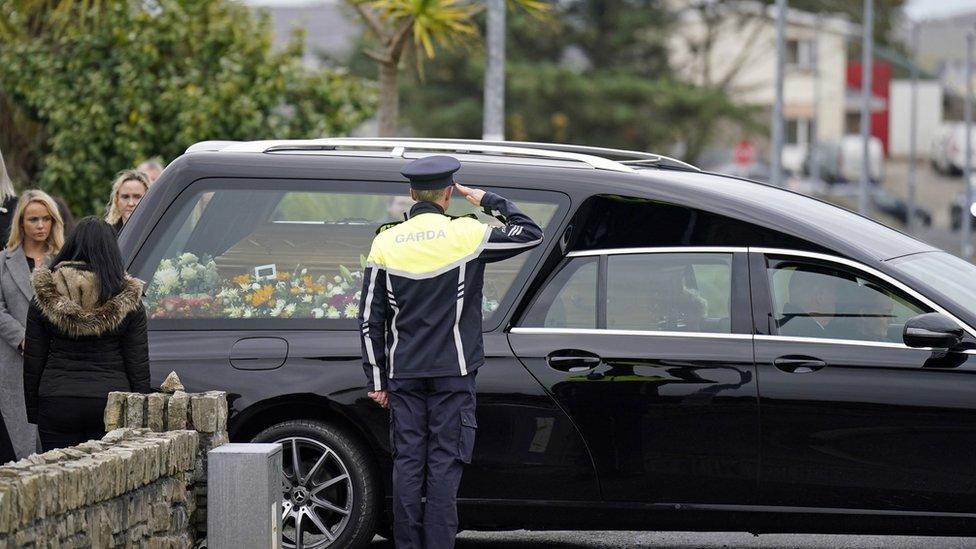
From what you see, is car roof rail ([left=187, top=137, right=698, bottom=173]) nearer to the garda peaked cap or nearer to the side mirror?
the garda peaked cap

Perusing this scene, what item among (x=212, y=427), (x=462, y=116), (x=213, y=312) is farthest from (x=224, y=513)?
(x=462, y=116)

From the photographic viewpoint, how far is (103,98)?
1599cm

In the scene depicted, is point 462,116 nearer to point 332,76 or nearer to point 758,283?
point 332,76

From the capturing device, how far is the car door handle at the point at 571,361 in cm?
652

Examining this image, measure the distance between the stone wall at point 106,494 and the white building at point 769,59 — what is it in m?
44.8

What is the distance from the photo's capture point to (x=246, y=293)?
6820 mm

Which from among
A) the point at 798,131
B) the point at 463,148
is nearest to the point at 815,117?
the point at 798,131

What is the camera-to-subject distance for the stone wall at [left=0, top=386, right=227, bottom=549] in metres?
4.93

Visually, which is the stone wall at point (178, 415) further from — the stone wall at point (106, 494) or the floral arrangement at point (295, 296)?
the floral arrangement at point (295, 296)

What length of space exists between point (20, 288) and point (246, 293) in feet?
5.52

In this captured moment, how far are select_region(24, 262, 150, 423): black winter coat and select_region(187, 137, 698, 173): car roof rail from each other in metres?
0.77

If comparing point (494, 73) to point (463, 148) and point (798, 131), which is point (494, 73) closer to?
point (463, 148)

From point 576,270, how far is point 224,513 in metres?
1.71

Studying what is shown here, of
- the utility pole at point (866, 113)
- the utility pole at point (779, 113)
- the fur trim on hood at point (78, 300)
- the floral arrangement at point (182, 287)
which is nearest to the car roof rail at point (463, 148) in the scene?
the floral arrangement at point (182, 287)
